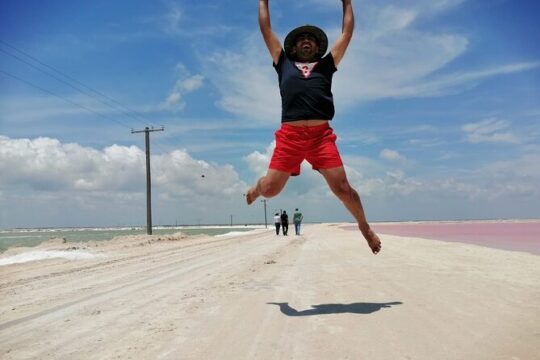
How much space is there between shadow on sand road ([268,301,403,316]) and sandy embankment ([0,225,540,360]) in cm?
1

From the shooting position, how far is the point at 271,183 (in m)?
4.83

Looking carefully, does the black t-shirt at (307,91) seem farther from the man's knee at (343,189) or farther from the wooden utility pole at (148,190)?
the wooden utility pole at (148,190)

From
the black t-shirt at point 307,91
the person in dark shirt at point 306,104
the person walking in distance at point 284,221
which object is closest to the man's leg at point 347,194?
the person in dark shirt at point 306,104

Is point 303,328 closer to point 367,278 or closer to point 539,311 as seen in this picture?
point 539,311

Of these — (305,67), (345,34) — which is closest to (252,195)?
(305,67)

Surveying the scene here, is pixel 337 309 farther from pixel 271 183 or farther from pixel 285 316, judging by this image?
pixel 271 183

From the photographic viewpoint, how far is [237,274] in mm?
7719

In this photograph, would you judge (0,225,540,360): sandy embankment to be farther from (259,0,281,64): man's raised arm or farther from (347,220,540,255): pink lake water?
(347,220,540,255): pink lake water

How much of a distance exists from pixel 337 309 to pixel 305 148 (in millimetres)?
1695

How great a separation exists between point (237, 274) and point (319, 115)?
404 centimetres

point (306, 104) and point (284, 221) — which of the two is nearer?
point (306, 104)

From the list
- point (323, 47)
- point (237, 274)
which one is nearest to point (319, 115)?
point (323, 47)

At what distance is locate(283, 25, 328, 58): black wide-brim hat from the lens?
4.69 metres

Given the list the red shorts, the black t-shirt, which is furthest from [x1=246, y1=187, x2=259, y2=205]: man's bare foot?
the black t-shirt
